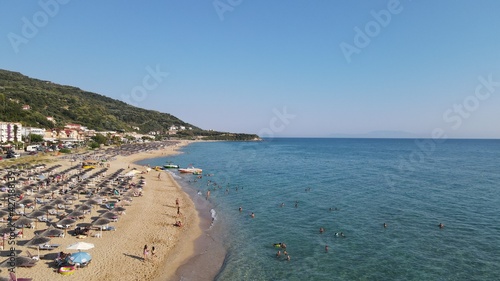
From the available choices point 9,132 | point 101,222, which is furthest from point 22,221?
point 9,132

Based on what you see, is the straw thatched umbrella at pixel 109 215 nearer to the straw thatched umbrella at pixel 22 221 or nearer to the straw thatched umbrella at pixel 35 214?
the straw thatched umbrella at pixel 22 221

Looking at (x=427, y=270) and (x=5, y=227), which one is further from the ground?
(x=5, y=227)

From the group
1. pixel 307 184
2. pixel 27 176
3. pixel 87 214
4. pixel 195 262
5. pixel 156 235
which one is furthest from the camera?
pixel 307 184

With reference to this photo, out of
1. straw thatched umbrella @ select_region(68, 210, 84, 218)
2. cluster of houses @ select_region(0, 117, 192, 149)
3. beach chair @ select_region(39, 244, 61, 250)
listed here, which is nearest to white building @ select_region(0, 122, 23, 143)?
cluster of houses @ select_region(0, 117, 192, 149)

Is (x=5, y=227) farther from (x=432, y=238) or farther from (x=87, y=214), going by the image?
(x=432, y=238)

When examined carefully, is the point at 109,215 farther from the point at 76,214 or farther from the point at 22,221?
the point at 22,221

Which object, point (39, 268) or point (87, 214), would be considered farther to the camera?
point (87, 214)

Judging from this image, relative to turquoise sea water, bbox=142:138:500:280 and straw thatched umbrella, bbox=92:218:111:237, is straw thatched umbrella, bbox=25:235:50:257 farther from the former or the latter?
turquoise sea water, bbox=142:138:500:280

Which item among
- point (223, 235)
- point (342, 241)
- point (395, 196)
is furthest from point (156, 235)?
point (395, 196)
